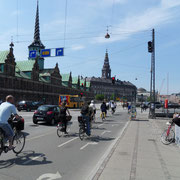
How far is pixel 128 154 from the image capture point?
7.06 metres

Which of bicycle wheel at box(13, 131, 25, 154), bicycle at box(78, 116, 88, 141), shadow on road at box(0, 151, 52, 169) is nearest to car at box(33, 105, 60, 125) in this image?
bicycle at box(78, 116, 88, 141)

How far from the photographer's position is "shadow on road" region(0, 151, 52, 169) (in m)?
5.97

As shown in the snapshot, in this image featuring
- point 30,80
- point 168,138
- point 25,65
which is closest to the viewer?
point 168,138

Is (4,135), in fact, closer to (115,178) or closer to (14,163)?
(14,163)

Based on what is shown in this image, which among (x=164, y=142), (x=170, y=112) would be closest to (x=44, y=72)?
(x=170, y=112)

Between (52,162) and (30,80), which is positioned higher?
(30,80)

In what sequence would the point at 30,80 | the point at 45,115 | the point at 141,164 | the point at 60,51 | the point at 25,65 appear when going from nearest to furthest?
the point at 141,164 → the point at 45,115 → the point at 60,51 → the point at 30,80 → the point at 25,65

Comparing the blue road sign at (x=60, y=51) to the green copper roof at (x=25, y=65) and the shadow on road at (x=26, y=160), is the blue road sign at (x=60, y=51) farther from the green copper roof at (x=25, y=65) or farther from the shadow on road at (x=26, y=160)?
the green copper roof at (x=25, y=65)

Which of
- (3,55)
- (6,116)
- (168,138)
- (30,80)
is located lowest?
(168,138)

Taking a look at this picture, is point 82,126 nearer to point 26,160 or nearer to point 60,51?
point 26,160

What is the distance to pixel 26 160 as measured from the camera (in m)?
6.39

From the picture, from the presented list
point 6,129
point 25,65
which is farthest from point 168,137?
point 25,65

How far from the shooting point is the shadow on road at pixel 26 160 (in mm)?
5973

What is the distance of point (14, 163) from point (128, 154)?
364 centimetres
